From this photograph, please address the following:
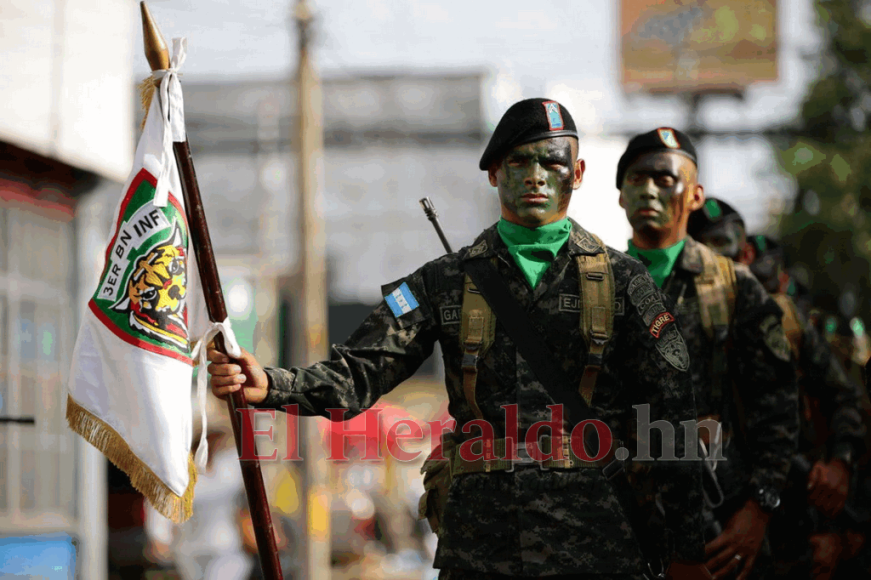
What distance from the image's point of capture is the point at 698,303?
246 inches

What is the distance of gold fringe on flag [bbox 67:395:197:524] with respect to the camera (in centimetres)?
500

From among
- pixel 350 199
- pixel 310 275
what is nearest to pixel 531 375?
pixel 310 275

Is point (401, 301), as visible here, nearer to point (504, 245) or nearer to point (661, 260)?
point (504, 245)

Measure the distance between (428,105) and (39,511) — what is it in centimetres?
2431

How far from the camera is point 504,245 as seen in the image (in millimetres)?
4863

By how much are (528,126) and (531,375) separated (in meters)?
0.84

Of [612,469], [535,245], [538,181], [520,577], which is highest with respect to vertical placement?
[538,181]

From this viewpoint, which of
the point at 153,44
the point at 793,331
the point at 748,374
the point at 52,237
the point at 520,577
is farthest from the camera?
the point at 52,237

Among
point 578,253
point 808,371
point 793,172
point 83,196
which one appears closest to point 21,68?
point 83,196

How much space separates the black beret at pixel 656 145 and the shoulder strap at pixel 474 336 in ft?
6.87

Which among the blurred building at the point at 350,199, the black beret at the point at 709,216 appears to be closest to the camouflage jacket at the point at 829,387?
the black beret at the point at 709,216

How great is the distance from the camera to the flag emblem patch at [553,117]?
4828mm

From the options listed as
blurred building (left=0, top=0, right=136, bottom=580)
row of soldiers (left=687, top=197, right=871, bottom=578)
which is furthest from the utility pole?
row of soldiers (left=687, top=197, right=871, bottom=578)

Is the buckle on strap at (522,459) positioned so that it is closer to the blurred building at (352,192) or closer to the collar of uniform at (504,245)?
the collar of uniform at (504,245)
